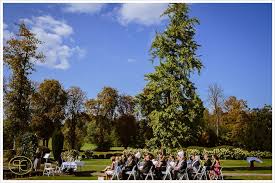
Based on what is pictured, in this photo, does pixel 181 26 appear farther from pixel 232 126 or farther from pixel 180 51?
pixel 232 126

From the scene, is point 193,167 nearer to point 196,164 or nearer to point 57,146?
point 196,164

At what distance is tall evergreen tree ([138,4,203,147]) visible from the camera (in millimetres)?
19469

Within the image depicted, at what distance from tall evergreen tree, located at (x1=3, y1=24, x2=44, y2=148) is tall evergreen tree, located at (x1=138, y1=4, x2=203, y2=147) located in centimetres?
540

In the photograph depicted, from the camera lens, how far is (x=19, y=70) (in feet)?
66.5

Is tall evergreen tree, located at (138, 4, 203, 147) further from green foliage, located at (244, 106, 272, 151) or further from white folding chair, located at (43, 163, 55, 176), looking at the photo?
green foliage, located at (244, 106, 272, 151)

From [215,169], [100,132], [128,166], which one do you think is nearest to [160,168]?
[128,166]

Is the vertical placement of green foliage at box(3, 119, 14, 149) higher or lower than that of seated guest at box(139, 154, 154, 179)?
higher

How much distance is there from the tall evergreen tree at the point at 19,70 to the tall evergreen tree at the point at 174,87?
5401mm

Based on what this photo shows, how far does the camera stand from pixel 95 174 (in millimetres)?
16266

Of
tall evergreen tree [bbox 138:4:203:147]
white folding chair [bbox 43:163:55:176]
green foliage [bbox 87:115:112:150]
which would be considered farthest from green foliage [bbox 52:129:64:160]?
green foliage [bbox 87:115:112:150]

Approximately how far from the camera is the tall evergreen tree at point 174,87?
19.5 meters

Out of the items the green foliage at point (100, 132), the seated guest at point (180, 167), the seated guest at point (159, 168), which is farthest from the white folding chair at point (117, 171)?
the green foliage at point (100, 132)

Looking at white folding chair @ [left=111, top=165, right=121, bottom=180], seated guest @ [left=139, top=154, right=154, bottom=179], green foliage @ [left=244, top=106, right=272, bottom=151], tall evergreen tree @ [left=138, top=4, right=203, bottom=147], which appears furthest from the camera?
green foliage @ [left=244, top=106, right=272, bottom=151]

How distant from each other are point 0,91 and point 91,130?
12.6 meters
